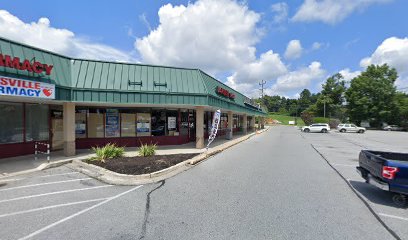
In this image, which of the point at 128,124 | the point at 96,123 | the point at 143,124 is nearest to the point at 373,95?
the point at 143,124

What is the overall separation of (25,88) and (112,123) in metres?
6.21

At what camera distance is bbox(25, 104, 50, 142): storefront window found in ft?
43.2

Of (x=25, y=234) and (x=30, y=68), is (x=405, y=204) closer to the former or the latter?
(x=25, y=234)

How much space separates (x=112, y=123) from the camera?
1611 centimetres

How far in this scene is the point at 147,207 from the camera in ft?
20.0

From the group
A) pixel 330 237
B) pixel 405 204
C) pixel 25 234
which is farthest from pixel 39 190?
pixel 405 204

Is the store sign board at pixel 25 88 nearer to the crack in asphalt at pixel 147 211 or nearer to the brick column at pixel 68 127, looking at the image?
the brick column at pixel 68 127

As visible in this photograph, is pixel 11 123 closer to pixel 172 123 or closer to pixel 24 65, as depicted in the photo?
pixel 24 65

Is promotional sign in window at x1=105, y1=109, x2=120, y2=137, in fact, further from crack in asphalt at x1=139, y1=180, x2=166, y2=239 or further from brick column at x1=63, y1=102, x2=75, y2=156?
crack in asphalt at x1=139, y1=180, x2=166, y2=239

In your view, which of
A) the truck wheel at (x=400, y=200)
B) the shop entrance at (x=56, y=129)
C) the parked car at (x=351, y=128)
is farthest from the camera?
the parked car at (x=351, y=128)

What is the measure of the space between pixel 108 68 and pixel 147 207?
10.7m

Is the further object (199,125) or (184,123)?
(184,123)

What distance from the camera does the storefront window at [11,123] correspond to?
12031 millimetres

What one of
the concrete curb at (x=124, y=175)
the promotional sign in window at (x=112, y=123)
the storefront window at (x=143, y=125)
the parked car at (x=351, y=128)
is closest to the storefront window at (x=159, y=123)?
the storefront window at (x=143, y=125)
